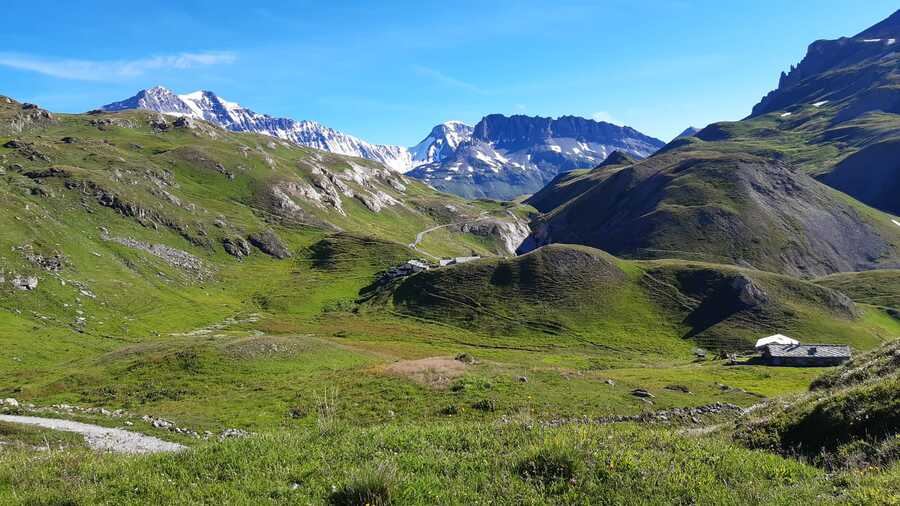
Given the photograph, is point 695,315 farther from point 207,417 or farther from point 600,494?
point 600,494

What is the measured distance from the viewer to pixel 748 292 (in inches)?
5261

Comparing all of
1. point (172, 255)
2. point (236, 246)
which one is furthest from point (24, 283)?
point (236, 246)

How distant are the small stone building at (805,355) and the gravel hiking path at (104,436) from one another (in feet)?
333

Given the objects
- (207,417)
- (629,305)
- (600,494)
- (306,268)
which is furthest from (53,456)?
(306,268)

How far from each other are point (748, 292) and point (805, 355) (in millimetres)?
40902

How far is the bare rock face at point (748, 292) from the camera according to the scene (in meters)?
132

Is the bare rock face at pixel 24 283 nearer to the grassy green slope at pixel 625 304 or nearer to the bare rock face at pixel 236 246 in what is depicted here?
the grassy green slope at pixel 625 304

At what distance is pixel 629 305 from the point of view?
13600cm

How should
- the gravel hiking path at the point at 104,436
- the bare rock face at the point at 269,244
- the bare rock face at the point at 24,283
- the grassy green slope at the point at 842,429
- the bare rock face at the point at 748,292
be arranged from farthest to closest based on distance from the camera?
the bare rock face at the point at 269,244 < the bare rock face at the point at 748,292 < the bare rock face at the point at 24,283 < the gravel hiking path at the point at 104,436 < the grassy green slope at the point at 842,429

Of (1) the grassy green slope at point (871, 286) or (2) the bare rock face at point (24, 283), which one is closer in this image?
(2) the bare rock face at point (24, 283)

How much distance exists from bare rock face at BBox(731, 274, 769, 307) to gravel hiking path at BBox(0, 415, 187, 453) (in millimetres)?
137736

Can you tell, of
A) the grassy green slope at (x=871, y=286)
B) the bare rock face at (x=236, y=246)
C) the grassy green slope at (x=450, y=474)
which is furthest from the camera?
the bare rock face at (x=236, y=246)

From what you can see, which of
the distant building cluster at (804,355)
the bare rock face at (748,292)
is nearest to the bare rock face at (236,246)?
the bare rock face at (748,292)

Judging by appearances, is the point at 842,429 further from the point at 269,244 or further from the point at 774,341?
the point at 269,244
